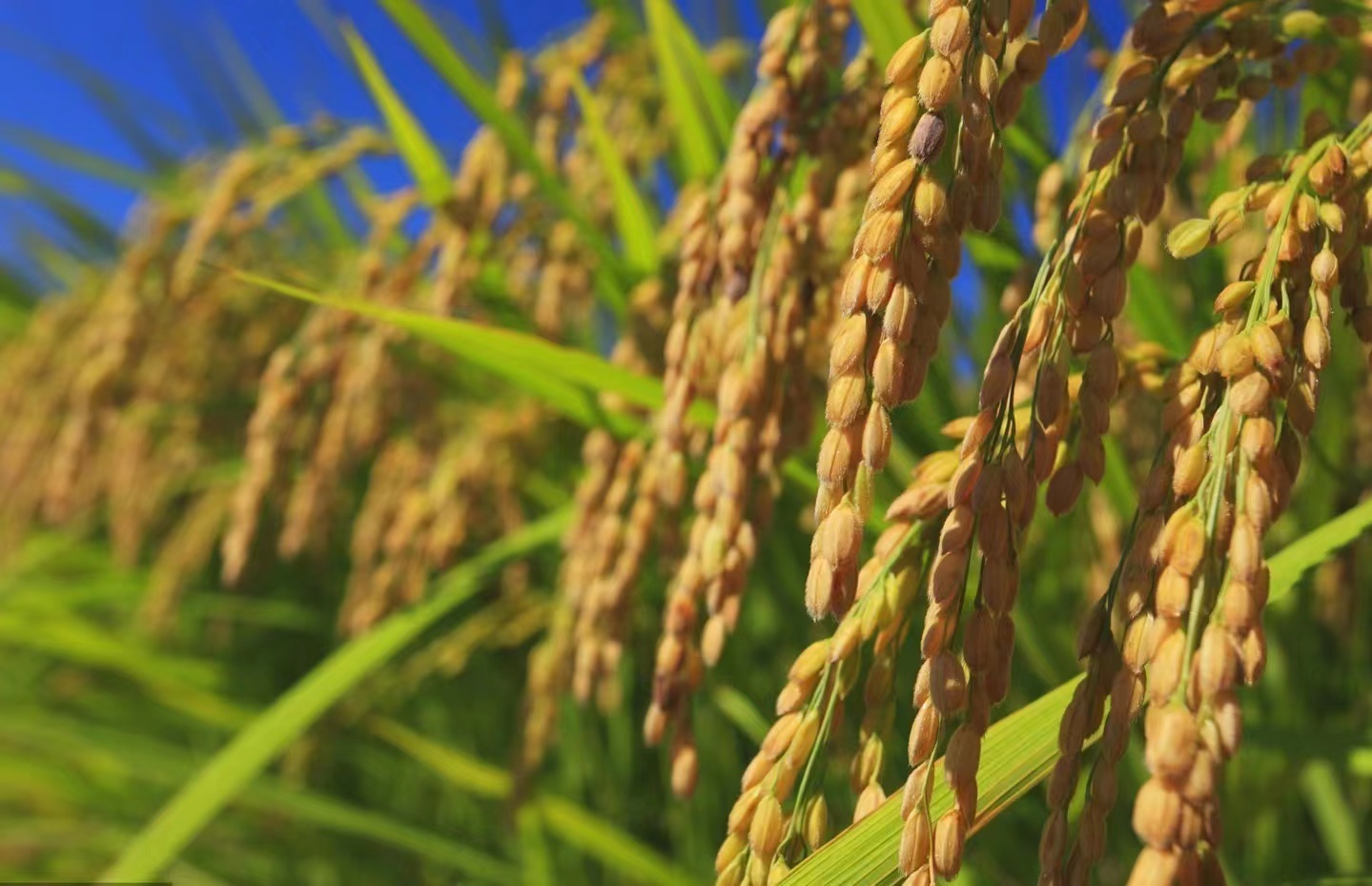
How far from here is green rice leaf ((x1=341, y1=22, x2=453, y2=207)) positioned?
57.7 inches

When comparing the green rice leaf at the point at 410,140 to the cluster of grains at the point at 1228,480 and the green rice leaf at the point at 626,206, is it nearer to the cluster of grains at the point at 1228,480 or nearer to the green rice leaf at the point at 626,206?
the green rice leaf at the point at 626,206

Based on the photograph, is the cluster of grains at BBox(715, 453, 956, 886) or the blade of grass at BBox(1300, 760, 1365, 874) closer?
the cluster of grains at BBox(715, 453, 956, 886)

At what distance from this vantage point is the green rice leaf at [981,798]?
0.62m

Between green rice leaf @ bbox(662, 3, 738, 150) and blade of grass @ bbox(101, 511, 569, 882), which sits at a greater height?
green rice leaf @ bbox(662, 3, 738, 150)

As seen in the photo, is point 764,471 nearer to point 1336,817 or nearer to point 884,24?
point 884,24

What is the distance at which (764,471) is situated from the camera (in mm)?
906

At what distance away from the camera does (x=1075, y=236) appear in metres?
0.61

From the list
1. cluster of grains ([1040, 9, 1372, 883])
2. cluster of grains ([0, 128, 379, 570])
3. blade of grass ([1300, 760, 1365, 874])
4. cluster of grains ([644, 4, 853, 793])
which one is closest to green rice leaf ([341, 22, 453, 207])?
cluster of grains ([0, 128, 379, 570])

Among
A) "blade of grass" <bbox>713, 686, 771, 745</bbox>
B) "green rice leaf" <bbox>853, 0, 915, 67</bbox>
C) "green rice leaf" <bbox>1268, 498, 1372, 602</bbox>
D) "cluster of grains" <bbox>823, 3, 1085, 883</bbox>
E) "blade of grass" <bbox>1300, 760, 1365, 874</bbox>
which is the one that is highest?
"green rice leaf" <bbox>853, 0, 915, 67</bbox>

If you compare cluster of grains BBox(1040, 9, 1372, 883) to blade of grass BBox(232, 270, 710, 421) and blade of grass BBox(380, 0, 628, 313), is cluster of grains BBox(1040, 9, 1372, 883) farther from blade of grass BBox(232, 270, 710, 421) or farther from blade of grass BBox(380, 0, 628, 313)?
blade of grass BBox(380, 0, 628, 313)

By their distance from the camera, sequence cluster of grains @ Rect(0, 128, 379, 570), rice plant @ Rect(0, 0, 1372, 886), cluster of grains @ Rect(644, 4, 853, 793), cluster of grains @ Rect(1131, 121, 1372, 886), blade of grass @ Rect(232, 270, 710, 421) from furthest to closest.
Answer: cluster of grains @ Rect(0, 128, 379, 570) → blade of grass @ Rect(232, 270, 710, 421) → cluster of grains @ Rect(644, 4, 853, 793) → rice plant @ Rect(0, 0, 1372, 886) → cluster of grains @ Rect(1131, 121, 1372, 886)

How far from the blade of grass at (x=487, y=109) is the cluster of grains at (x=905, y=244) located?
2.62 ft

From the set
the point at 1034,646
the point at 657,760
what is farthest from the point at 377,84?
the point at 657,760

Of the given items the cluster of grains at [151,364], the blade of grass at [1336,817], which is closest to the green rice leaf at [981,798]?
the blade of grass at [1336,817]
